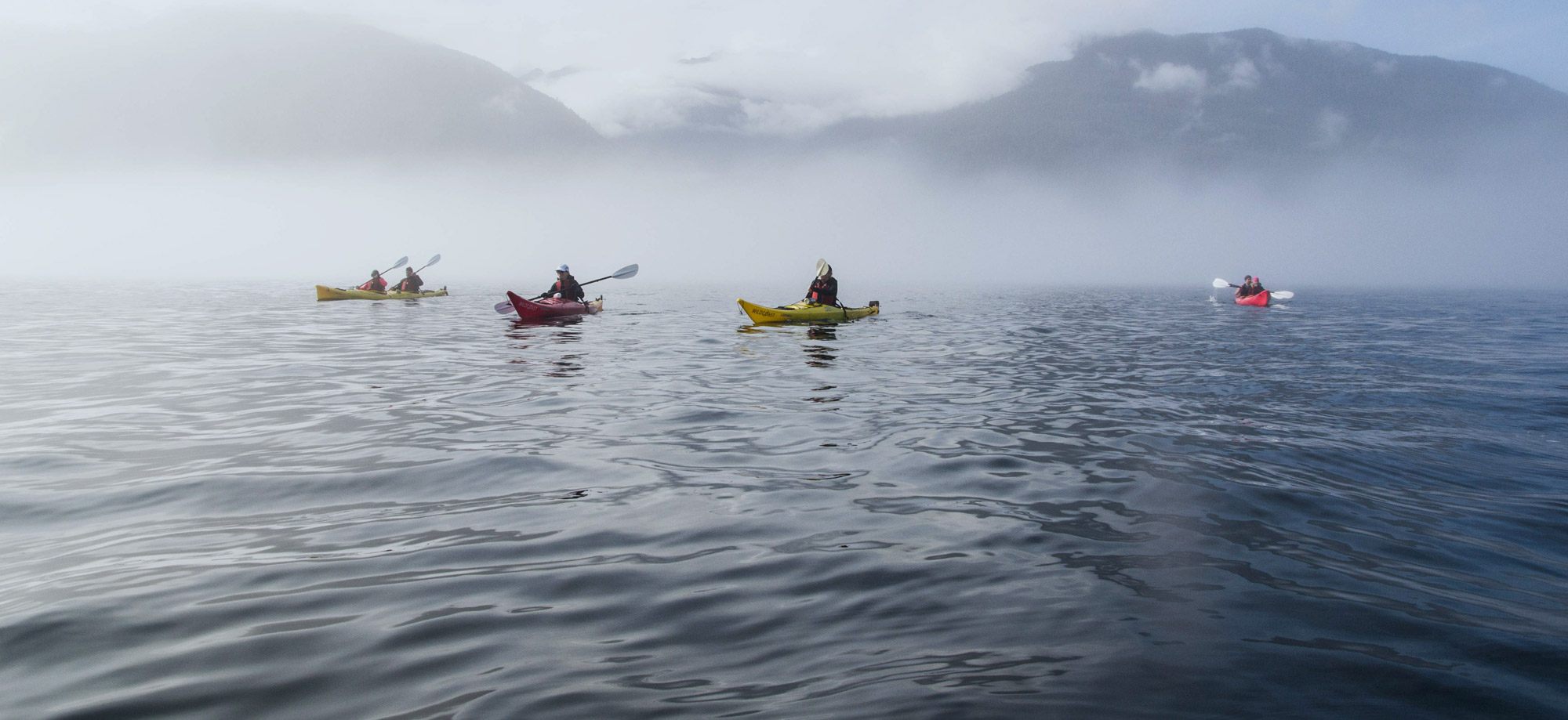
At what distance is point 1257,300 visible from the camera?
3822 centimetres

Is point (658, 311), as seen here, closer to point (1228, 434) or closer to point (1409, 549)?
point (1228, 434)

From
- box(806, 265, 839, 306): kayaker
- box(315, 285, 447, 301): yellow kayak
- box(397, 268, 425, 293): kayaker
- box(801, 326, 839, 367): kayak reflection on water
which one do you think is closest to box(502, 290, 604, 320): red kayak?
box(806, 265, 839, 306): kayaker

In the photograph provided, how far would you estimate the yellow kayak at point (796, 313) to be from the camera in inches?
923

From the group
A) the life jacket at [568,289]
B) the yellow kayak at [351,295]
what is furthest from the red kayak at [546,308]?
the yellow kayak at [351,295]

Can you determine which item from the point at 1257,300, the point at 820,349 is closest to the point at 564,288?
the point at 820,349

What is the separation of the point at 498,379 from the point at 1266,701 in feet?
38.9

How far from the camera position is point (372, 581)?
4531 millimetres

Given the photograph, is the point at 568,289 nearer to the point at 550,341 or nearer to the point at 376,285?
the point at 550,341

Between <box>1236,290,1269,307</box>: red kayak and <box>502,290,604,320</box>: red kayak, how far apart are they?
30367 mm

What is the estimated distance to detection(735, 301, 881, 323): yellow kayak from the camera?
76.9 ft

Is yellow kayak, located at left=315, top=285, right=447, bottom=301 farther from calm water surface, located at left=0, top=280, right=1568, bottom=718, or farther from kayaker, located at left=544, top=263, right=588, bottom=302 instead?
calm water surface, located at left=0, top=280, right=1568, bottom=718

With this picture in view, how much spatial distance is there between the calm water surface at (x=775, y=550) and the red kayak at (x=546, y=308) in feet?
38.2

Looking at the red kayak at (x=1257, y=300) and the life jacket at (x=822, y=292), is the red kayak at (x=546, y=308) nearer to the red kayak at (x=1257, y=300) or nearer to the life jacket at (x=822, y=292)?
→ the life jacket at (x=822, y=292)

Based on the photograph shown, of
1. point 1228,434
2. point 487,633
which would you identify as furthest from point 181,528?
point 1228,434
